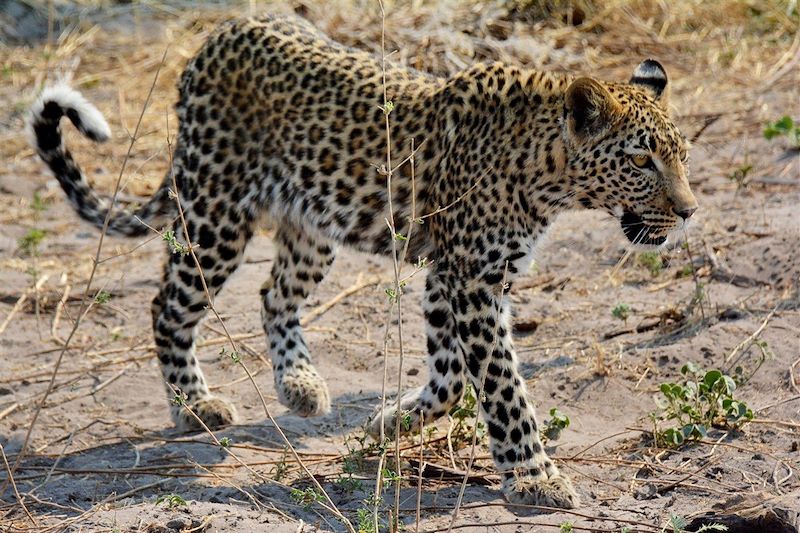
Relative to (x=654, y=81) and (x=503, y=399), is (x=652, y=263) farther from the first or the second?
(x=503, y=399)

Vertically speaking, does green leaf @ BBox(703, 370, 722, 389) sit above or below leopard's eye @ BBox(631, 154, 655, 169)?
below

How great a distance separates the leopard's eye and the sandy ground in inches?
56.2

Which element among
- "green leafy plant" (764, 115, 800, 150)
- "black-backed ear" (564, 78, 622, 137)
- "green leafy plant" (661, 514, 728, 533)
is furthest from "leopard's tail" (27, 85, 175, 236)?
"green leafy plant" (764, 115, 800, 150)

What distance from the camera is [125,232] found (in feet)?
25.5

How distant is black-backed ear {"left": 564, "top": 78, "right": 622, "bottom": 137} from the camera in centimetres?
604

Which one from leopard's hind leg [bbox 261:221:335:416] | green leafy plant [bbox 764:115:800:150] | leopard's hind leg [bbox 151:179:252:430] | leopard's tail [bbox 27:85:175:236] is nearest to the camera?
leopard's tail [bbox 27:85:175:236]

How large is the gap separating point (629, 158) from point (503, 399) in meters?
1.28

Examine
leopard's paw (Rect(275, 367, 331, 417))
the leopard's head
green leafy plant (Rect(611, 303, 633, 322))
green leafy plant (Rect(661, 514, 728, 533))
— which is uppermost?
the leopard's head

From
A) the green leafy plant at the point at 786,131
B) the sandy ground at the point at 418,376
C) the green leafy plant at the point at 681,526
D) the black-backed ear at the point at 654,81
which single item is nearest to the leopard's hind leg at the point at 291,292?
the sandy ground at the point at 418,376

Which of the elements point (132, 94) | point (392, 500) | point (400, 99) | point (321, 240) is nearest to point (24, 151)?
point (132, 94)

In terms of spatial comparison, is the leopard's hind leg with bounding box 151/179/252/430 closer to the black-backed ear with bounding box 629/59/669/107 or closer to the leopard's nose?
the black-backed ear with bounding box 629/59/669/107

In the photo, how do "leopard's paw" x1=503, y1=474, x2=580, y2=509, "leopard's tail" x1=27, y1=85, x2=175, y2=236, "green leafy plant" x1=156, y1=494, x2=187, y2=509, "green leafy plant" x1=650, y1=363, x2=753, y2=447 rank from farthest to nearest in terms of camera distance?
"leopard's tail" x1=27, y1=85, x2=175, y2=236, "green leafy plant" x1=650, y1=363, x2=753, y2=447, "leopard's paw" x1=503, y1=474, x2=580, y2=509, "green leafy plant" x1=156, y1=494, x2=187, y2=509

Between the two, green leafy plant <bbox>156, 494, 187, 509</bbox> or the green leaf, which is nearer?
green leafy plant <bbox>156, 494, 187, 509</bbox>

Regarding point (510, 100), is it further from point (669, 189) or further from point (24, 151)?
point (24, 151)
